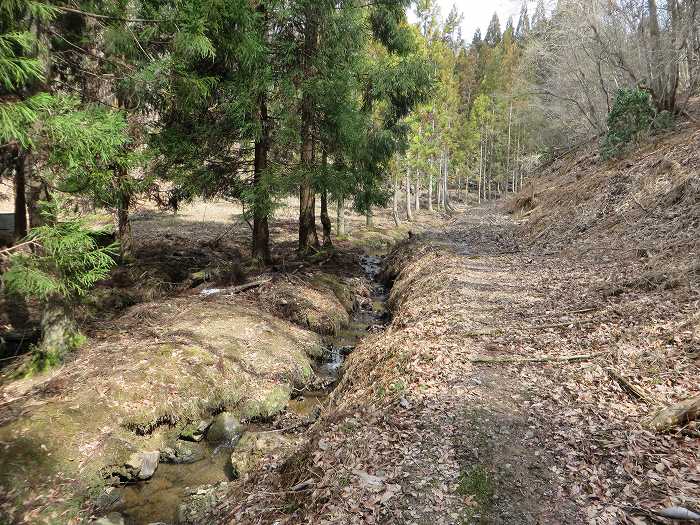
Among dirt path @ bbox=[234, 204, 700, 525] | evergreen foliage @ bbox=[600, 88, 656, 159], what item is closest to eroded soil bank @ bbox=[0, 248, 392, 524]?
dirt path @ bbox=[234, 204, 700, 525]

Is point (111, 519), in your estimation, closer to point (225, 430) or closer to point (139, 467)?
point (139, 467)

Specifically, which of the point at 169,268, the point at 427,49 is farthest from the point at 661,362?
the point at 427,49

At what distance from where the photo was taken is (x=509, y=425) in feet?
17.0

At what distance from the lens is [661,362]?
18.4 ft

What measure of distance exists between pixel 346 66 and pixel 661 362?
1172 cm

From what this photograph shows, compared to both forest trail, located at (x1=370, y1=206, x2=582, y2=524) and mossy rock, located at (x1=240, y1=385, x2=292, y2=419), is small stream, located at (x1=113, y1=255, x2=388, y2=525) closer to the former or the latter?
mossy rock, located at (x1=240, y1=385, x2=292, y2=419)

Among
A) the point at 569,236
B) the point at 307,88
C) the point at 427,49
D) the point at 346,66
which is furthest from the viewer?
the point at 427,49

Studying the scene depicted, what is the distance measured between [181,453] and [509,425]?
16.6 ft

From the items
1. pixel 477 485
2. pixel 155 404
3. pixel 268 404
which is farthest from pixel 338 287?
pixel 477 485

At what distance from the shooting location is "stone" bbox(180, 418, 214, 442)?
704cm

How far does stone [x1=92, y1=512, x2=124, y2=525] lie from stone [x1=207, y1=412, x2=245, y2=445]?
1883 millimetres

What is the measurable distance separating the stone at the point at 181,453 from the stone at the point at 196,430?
115mm

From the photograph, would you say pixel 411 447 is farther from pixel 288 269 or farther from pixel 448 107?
pixel 448 107

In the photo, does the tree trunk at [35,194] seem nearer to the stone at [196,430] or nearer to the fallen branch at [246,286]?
the stone at [196,430]
